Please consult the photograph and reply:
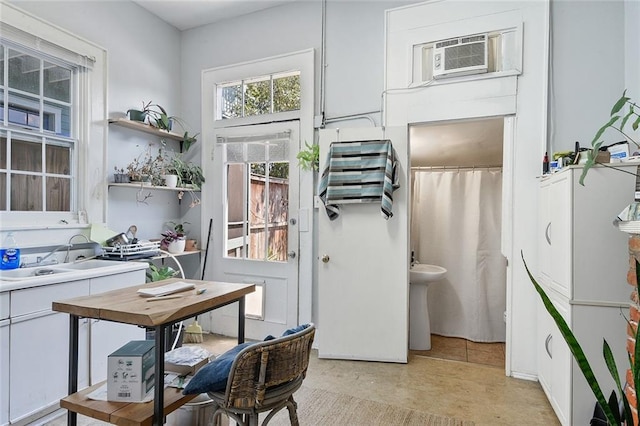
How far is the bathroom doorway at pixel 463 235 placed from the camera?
365 centimetres

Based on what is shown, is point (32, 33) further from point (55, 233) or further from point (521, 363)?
point (521, 363)

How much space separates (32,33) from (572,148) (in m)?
Answer: 4.00

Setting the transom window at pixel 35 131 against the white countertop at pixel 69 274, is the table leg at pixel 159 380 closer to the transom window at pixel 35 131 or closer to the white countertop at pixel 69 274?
the white countertop at pixel 69 274

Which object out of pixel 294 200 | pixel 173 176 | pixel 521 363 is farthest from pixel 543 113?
pixel 173 176

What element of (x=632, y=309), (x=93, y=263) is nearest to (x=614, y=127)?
(x=632, y=309)

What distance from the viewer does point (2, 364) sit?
76.8 inches

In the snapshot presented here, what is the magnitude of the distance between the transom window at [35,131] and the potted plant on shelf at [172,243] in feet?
2.79

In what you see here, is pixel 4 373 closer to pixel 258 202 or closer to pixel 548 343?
pixel 258 202

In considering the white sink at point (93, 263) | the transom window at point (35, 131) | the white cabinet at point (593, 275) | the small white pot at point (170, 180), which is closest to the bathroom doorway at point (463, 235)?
the white cabinet at point (593, 275)

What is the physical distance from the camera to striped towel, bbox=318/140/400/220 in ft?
9.69

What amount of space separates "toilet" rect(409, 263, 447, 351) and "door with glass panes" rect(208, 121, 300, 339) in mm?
1101

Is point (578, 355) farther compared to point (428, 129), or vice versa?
point (428, 129)

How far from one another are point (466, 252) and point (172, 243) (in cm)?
300

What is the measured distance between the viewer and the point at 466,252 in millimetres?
3826
